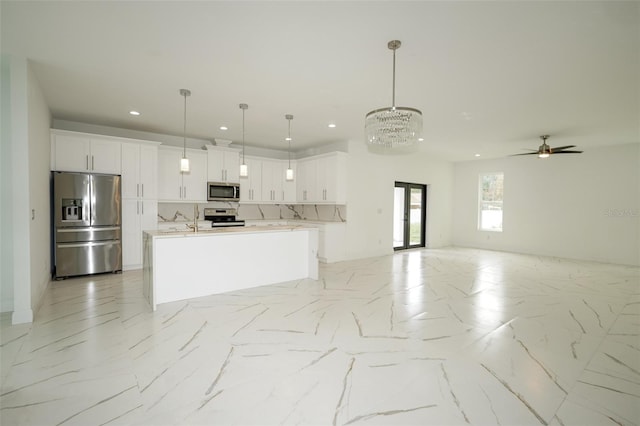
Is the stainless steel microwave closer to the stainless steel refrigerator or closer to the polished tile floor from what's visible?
the stainless steel refrigerator

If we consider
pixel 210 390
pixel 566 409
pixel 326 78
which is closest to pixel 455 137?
pixel 326 78

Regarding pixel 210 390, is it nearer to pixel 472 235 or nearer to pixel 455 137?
pixel 455 137

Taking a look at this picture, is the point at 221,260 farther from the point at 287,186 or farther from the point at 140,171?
the point at 287,186

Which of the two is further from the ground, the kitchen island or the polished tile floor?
the kitchen island

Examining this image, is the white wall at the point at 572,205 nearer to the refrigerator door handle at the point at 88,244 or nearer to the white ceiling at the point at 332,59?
the white ceiling at the point at 332,59

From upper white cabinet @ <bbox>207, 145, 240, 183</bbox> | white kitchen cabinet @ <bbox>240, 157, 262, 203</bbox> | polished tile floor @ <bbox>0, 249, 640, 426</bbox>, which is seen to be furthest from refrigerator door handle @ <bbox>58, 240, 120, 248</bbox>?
white kitchen cabinet @ <bbox>240, 157, 262, 203</bbox>

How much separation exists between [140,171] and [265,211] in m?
3.12

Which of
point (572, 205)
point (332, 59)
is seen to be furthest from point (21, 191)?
point (572, 205)

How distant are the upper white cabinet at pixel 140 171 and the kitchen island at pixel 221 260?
1930mm

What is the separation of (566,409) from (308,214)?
6.53 m

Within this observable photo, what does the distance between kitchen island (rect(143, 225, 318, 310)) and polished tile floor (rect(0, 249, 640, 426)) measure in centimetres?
14

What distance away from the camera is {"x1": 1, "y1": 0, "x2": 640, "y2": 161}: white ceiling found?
7.64ft

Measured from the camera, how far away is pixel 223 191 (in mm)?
6773

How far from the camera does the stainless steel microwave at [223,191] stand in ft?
21.6
